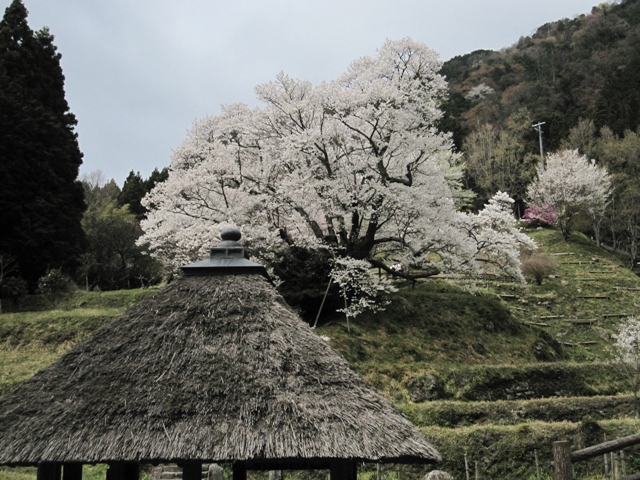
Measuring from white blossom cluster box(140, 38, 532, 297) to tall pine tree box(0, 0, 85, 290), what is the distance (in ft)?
23.4

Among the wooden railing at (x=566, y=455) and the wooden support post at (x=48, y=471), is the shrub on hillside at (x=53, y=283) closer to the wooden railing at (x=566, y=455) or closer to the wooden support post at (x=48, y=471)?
the wooden support post at (x=48, y=471)

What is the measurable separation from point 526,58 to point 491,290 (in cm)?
5174

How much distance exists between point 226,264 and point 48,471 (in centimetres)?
280

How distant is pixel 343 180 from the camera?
1708 centimetres

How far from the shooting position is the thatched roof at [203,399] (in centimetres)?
534

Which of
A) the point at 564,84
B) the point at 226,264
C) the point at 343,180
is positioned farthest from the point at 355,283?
the point at 564,84

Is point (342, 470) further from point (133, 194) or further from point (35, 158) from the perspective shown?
point (133, 194)

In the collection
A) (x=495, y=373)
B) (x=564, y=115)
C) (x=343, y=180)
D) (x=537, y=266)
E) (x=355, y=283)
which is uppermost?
(x=564, y=115)

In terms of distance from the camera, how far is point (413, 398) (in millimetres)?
13766

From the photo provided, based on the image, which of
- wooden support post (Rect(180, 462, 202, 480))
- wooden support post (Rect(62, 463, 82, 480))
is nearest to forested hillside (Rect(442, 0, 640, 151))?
wooden support post (Rect(180, 462, 202, 480))

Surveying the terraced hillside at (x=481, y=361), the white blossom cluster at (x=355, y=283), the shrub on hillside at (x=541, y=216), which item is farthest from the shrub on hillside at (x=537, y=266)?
the white blossom cluster at (x=355, y=283)

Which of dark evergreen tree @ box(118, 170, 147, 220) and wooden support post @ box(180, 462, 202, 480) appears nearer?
wooden support post @ box(180, 462, 202, 480)

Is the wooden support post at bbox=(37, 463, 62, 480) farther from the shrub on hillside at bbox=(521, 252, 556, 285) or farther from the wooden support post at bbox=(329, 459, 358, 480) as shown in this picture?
the shrub on hillside at bbox=(521, 252, 556, 285)

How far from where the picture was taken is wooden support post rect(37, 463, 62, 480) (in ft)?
18.8
